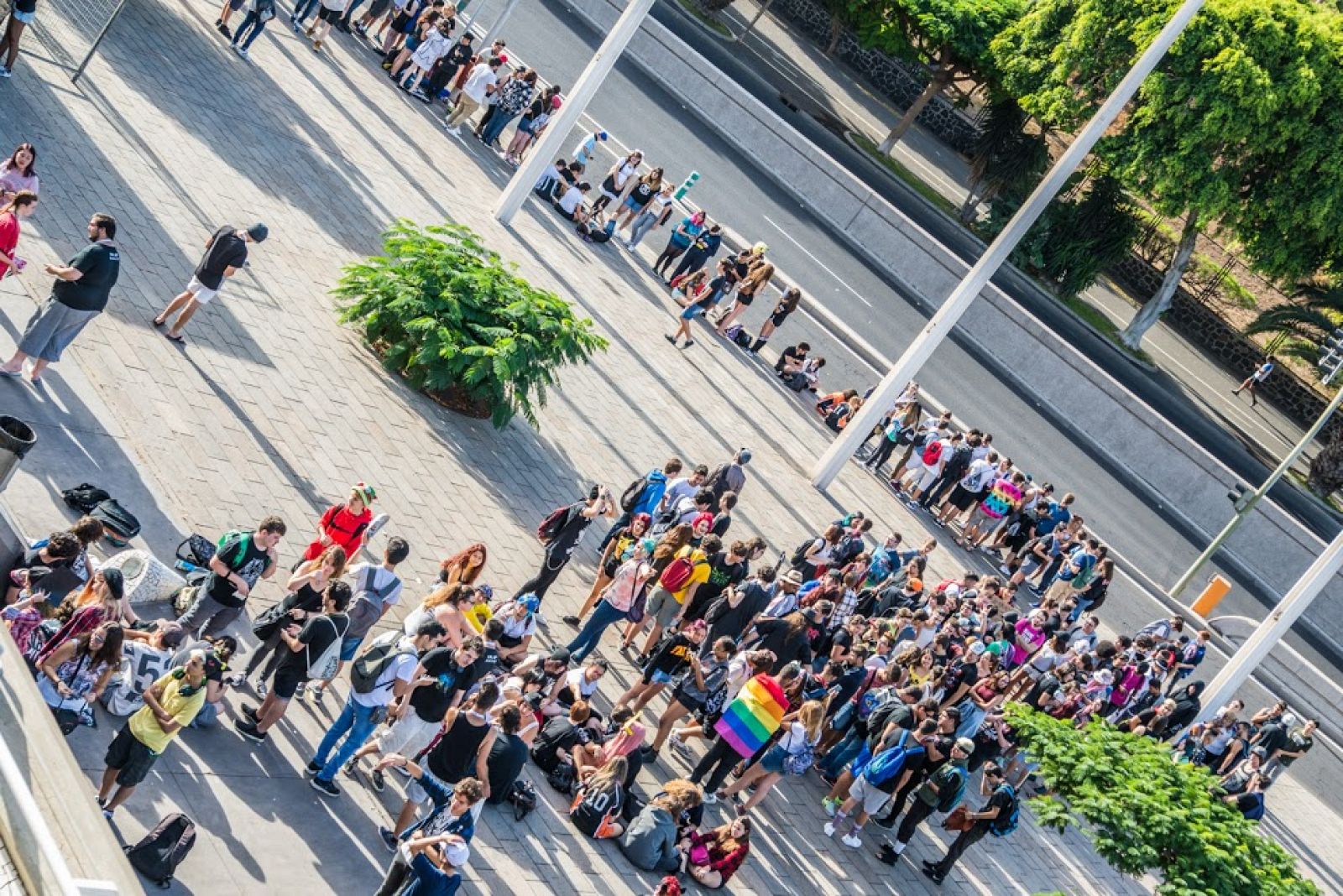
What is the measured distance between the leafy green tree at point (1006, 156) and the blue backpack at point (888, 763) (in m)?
29.6

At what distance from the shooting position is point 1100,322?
39562 millimetres

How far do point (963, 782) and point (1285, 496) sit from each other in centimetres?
2526

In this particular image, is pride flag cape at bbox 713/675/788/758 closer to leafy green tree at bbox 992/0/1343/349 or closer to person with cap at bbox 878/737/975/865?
person with cap at bbox 878/737/975/865

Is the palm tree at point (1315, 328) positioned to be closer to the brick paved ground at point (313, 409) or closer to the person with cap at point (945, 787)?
the brick paved ground at point (313, 409)

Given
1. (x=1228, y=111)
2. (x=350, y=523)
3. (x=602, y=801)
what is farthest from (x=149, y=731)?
(x=1228, y=111)

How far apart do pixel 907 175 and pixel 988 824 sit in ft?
101

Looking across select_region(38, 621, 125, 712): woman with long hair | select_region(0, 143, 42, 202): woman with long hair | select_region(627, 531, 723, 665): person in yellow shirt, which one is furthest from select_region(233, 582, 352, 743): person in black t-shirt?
select_region(0, 143, 42, 202): woman with long hair

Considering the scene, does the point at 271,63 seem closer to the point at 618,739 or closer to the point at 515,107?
the point at 515,107

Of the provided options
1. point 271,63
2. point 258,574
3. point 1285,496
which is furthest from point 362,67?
point 1285,496

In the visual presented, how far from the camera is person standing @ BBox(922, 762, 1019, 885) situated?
1366cm

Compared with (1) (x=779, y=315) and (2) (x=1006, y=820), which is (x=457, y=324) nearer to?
(2) (x=1006, y=820)

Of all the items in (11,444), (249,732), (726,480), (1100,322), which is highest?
(1100,322)

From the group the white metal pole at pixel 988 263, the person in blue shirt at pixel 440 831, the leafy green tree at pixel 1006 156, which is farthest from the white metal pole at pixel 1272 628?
the leafy green tree at pixel 1006 156

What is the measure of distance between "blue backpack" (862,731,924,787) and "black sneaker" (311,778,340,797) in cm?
545
